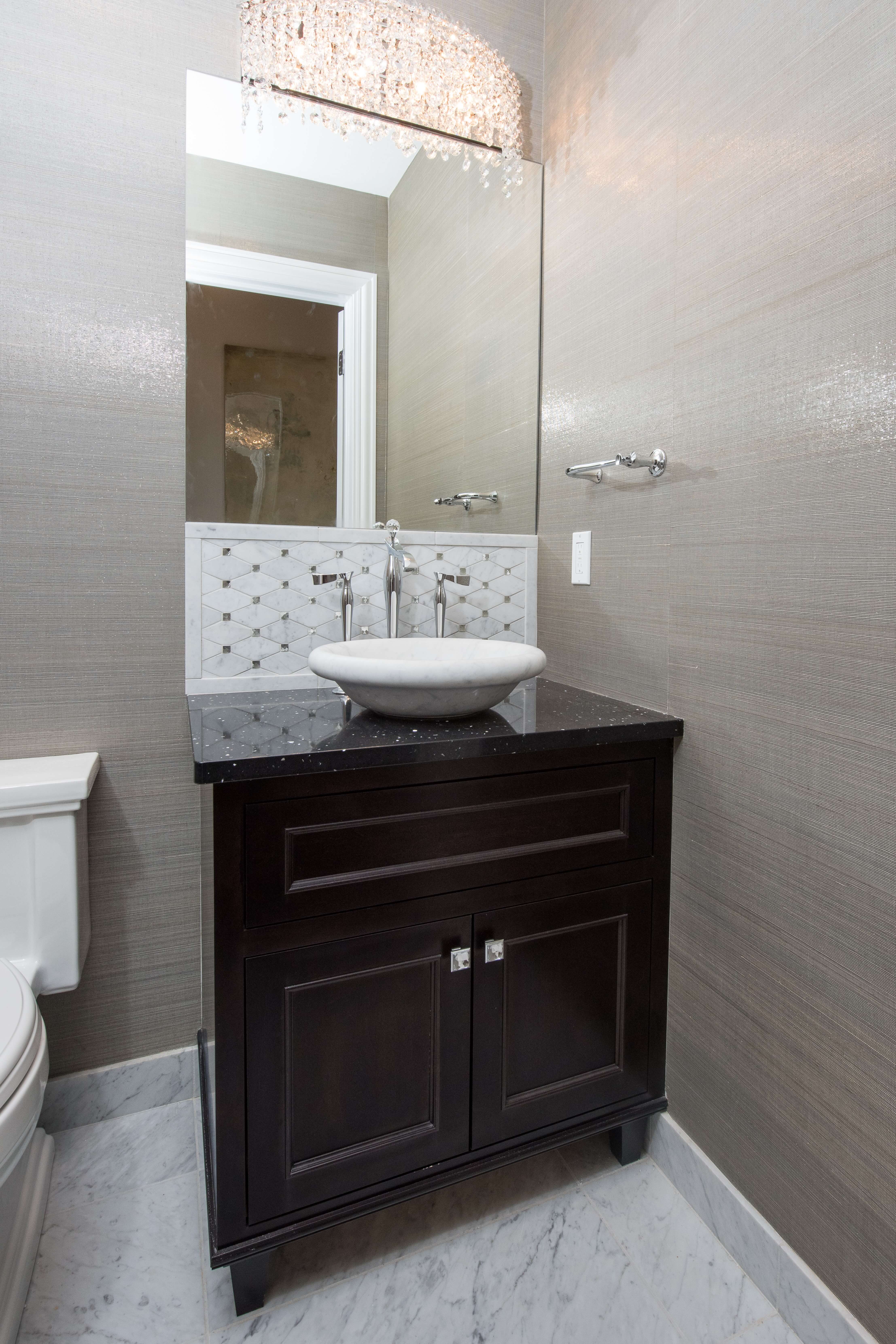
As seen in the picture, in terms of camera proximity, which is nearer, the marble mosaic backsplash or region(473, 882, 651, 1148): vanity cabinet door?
region(473, 882, 651, 1148): vanity cabinet door

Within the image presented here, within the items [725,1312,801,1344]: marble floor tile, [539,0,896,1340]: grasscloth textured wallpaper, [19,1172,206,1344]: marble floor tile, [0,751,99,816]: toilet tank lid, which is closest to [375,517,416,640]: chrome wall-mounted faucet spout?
[539,0,896,1340]: grasscloth textured wallpaper

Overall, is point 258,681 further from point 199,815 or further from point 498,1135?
point 498,1135

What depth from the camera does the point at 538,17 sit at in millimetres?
1692

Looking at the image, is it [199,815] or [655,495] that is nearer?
[655,495]

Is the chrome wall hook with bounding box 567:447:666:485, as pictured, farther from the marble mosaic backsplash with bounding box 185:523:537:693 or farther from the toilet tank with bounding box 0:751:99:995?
the toilet tank with bounding box 0:751:99:995

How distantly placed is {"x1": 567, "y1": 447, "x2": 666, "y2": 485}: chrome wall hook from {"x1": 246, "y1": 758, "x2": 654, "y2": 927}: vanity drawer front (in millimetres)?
546

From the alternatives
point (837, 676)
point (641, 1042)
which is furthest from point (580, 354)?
point (641, 1042)

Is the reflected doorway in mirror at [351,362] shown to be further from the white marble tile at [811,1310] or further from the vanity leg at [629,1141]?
the white marble tile at [811,1310]

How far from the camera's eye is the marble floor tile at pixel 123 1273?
1056 mm

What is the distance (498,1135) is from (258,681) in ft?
3.16

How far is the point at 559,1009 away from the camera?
4.01ft

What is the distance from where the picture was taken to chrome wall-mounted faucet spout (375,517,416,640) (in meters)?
1.52

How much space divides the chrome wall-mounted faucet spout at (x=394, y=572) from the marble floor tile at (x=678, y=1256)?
114cm

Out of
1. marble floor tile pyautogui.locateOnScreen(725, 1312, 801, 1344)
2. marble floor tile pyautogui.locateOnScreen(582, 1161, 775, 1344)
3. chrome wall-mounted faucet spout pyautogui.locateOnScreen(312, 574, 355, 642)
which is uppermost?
chrome wall-mounted faucet spout pyautogui.locateOnScreen(312, 574, 355, 642)
